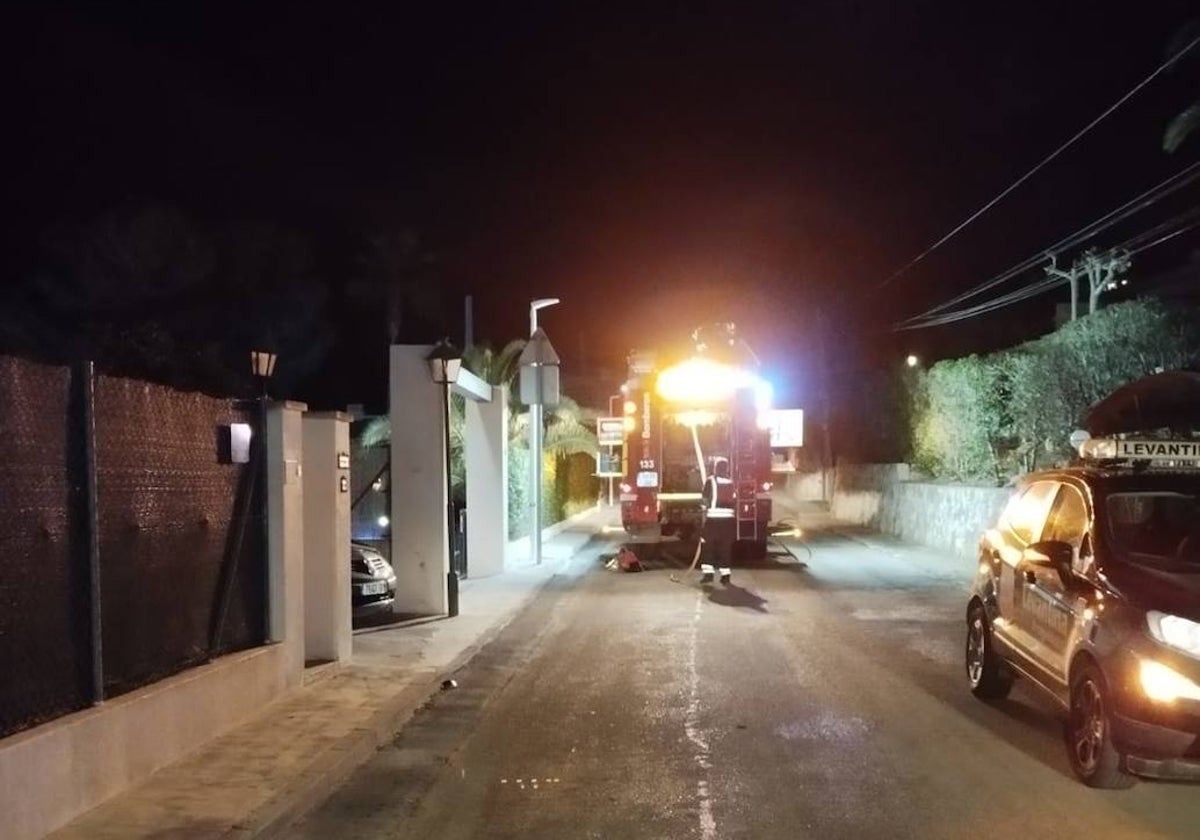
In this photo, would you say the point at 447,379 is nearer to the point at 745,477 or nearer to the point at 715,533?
the point at 715,533

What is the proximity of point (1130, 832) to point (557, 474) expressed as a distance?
82.6 ft

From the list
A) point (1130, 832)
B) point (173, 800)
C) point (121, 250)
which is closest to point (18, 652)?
point (173, 800)

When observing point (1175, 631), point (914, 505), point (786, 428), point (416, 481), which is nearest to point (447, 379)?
point (416, 481)

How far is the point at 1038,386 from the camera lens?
2052 centimetres

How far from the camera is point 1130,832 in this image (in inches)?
250

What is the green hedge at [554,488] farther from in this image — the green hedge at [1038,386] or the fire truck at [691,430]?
the green hedge at [1038,386]

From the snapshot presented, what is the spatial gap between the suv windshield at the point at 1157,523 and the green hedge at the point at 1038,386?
35.4ft

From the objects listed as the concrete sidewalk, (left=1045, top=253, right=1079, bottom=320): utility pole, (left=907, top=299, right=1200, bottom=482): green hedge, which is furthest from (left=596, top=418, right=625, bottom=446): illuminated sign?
(left=1045, top=253, right=1079, bottom=320): utility pole

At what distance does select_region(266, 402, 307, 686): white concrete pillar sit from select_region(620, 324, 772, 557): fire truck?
11.3 meters

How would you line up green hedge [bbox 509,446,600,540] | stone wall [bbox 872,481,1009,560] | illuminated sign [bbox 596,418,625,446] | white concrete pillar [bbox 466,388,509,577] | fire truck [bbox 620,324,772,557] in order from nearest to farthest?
1. white concrete pillar [bbox 466,388,509,577]
2. fire truck [bbox 620,324,772,557]
3. stone wall [bbox 872,481,1009,560]
4. illuminated sign [bbox 596,418,625,446]
5. green hedge [bbox 509,446,600,540]

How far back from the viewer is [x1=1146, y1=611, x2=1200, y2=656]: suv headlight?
21.2 ft

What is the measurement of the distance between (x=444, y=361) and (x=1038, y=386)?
10.9 m

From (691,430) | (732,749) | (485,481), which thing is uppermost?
(691,430)

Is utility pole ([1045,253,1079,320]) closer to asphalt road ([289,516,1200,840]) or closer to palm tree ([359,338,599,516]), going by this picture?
palm tree ([359,338,599,516])
